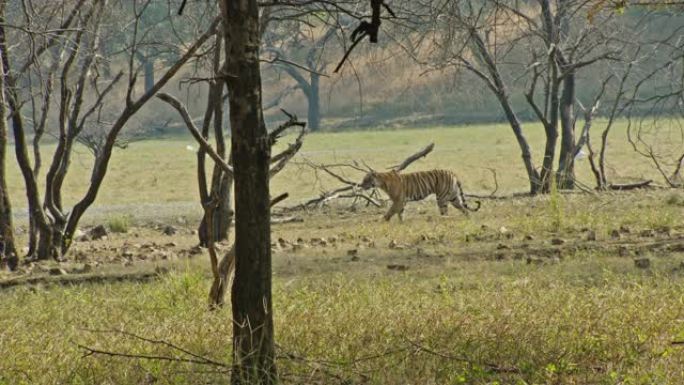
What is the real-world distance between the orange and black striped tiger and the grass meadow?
1563mm

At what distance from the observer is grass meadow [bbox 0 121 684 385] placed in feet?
20.6

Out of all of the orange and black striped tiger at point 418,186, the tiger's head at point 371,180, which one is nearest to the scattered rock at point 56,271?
the orange and black striped tiger at point 418,186

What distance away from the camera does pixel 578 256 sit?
1179 centimetres

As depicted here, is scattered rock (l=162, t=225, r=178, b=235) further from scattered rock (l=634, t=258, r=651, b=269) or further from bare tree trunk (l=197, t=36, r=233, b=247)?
scattered rock (l=634, t=258, r=651, b=269)

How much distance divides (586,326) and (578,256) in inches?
182

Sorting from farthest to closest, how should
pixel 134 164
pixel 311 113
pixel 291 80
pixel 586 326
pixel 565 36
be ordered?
pixel 291 80 < pixel 311 113 < pixel 134 164 < pixel 565 36 < pixel 586 326

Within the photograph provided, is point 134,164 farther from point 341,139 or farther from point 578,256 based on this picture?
point 578,256

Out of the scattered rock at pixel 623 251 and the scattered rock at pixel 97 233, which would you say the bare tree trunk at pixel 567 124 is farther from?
the scattered rock at pixel 623 251

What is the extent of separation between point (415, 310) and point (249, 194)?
9.38ft

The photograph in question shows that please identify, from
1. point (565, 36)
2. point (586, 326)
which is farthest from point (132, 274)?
point (565, 36)

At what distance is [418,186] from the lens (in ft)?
68.9

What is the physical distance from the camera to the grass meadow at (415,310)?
248 inches

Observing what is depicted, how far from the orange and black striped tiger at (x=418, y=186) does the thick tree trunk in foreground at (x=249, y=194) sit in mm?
14086

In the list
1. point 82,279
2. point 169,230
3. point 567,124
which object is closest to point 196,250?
point 82,279
